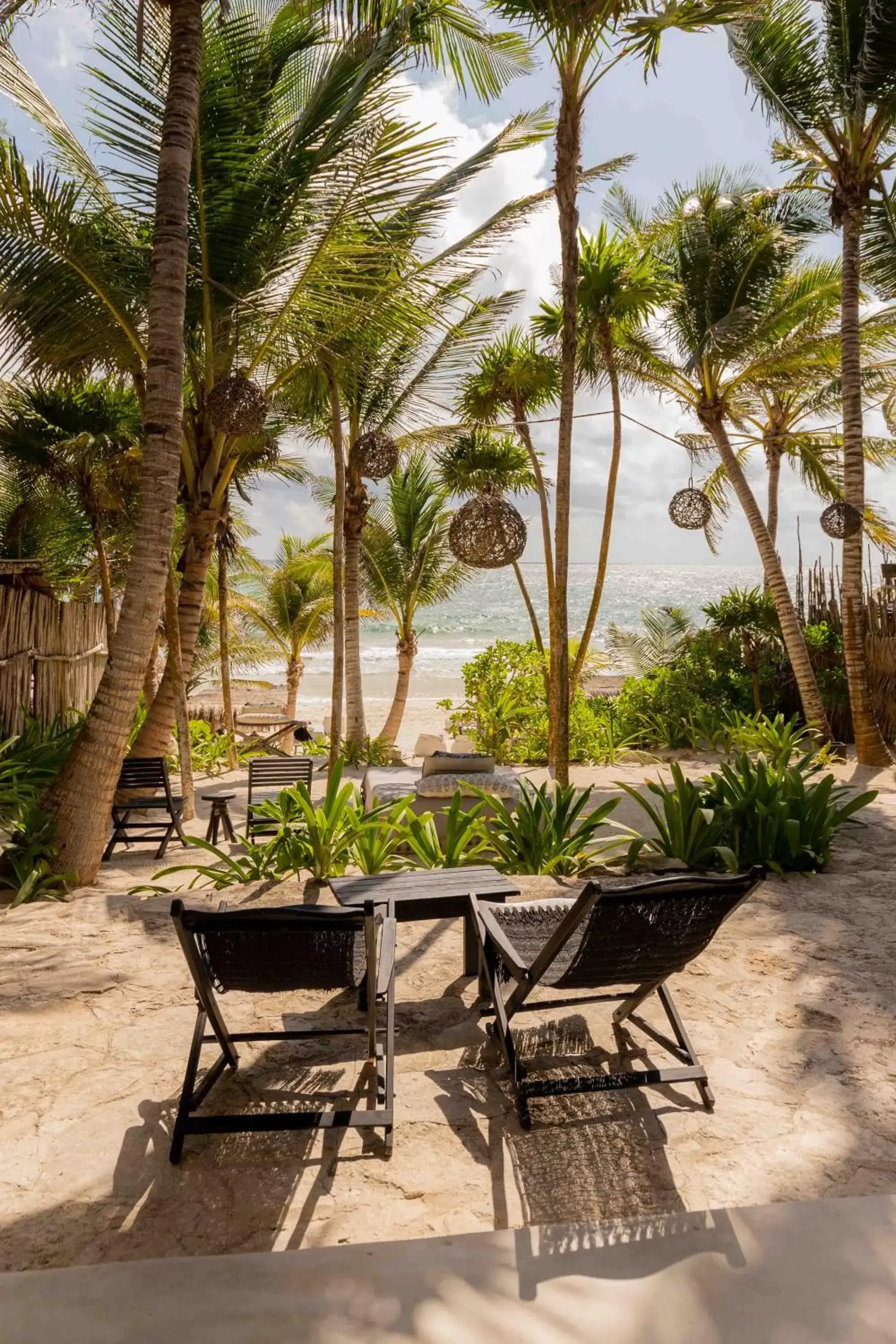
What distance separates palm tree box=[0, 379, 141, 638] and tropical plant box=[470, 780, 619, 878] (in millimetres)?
6415

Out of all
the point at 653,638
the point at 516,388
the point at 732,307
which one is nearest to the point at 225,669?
the point at 516,388

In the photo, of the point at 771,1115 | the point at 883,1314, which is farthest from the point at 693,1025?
the point at 883,1314

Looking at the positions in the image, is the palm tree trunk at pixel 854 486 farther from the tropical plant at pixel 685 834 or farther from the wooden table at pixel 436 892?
the wooden table at pixel 436 892

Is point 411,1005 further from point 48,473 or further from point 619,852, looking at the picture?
point 48,473

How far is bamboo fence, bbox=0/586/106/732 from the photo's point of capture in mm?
8078

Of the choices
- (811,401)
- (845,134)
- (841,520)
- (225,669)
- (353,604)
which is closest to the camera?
(845,134)

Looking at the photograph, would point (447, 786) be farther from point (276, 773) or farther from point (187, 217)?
point (187, 217)

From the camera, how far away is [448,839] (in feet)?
14.9

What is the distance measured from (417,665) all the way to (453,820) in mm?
41800

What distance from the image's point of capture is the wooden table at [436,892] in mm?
3219

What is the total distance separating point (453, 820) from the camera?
4.57m

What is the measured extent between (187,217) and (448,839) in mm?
4408

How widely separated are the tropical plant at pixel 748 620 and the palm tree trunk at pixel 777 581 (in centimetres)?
92

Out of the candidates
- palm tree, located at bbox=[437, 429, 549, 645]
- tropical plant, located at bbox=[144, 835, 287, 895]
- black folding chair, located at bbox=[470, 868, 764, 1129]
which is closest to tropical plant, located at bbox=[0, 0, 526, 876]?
tropical plant, located at bbox=[144, 835, 287, 895]
